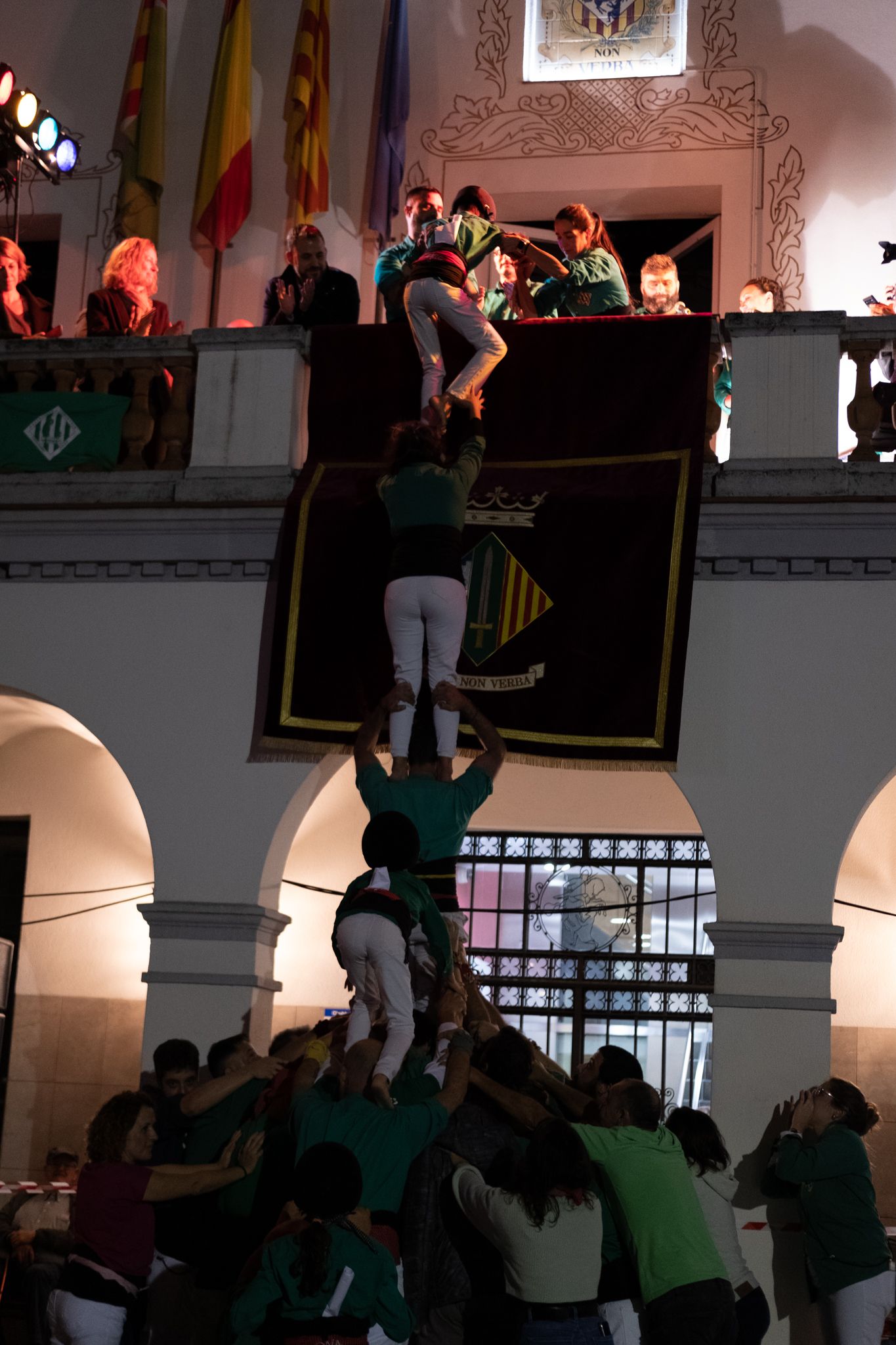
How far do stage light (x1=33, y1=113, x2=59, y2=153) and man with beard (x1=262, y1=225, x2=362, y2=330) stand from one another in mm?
2350

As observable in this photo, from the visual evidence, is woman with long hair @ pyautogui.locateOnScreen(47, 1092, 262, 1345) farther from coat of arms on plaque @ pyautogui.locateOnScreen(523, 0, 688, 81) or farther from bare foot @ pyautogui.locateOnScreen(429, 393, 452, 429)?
coat of arms on plaque @ pyautogui.locateOnScreen(523, 0, 688, 81)

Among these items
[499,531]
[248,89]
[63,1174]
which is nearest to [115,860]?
[63,1174]

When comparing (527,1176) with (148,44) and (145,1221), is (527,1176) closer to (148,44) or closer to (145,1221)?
(145,1221)

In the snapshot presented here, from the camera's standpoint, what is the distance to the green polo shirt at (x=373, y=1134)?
5.43 m

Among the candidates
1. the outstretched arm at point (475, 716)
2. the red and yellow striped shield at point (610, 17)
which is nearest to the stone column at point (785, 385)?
the outstretched arm at point (475, 716)

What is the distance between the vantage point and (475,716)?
8094mm

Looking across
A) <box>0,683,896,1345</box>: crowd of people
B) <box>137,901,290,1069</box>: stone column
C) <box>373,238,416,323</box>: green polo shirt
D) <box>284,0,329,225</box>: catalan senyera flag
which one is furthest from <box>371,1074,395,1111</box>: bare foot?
<box>284,0,329,225</box>: catalan senyera flag

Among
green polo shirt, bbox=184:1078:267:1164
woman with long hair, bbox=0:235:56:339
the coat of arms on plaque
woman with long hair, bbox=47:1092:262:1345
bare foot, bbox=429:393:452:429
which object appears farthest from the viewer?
the coat of arms on plaque

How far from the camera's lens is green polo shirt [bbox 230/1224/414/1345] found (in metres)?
4.73

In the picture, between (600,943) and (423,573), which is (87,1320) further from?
(600,943)

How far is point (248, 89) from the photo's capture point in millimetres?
12742

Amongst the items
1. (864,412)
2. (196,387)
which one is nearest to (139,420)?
(196,387)

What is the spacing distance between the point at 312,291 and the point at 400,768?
3.23m

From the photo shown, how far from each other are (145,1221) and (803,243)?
895 centimetres
